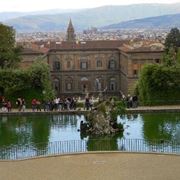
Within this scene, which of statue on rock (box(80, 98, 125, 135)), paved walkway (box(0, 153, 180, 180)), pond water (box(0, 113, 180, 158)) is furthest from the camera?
statue on rock (box(80, 98, 125, 135))

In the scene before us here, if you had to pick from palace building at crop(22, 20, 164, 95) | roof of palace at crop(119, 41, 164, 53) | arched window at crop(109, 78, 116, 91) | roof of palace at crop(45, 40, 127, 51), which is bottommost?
arched window at crop(109, 78, 116, 91)

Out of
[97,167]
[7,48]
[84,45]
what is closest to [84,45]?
[84,45]

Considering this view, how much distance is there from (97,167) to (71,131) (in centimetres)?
1201

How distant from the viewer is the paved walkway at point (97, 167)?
989 inches

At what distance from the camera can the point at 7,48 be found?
2520 inches

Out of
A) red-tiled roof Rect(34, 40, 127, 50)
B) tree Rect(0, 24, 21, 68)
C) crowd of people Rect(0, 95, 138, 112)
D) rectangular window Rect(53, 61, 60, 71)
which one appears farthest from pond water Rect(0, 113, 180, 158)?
red-tiled roof Rect(34, 40, 127, 50)

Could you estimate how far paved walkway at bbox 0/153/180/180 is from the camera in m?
25.1

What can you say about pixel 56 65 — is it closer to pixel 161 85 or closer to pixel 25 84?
pixel 25 84

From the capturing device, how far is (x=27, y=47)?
8875cm

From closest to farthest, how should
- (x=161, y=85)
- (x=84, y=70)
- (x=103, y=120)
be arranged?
1. (x=103, y=120)
2. (x=161, y=85)
3. (x=84, y=70)

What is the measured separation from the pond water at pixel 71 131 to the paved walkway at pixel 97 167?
10.9ft

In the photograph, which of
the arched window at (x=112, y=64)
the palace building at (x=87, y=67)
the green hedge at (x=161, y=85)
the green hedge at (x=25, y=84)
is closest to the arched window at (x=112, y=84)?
the palace building at (x=87, y=67)

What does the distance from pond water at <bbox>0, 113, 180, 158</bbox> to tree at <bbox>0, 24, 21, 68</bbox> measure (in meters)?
19.3

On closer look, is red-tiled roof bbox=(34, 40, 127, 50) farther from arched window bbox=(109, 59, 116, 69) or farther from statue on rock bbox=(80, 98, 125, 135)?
statue on rock bbox=(80, 98, 125, 135)
